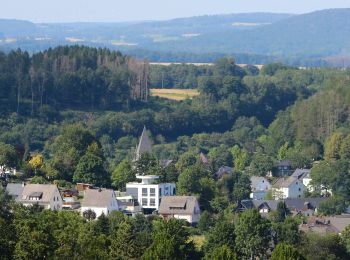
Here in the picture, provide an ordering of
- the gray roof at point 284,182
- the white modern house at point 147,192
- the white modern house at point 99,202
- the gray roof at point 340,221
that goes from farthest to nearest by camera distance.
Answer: the gray roof at point 284,182 → the white modern house at point 147,192 → the white modern house at point 99,202 → the gray roof at point 340,221

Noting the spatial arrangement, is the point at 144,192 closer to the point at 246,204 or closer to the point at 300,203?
the point at 246,204

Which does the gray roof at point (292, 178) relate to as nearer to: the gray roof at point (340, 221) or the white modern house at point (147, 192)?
the white modern house at point (147, 192)

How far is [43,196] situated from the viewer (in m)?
50.8

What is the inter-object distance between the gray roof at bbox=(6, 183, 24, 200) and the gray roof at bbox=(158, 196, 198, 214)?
18.1 feet

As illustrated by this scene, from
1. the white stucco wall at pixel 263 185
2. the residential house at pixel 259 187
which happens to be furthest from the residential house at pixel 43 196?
the white stucco wall at pixel 263 185

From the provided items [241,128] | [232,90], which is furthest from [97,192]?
[232,90]

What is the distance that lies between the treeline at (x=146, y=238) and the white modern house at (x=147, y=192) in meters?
4.43

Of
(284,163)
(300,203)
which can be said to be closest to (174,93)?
(284,163)

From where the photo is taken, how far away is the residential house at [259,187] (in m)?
60.7

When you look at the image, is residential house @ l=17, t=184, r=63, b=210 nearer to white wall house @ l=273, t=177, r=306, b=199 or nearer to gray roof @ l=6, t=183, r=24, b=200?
gray roof @ l=6, t=183, r=24, b=200

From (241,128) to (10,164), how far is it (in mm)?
30664

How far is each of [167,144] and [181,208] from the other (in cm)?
2675

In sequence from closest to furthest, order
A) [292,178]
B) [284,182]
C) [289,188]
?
[289,188]
[284,182]
[292,178]

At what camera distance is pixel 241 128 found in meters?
84.1
